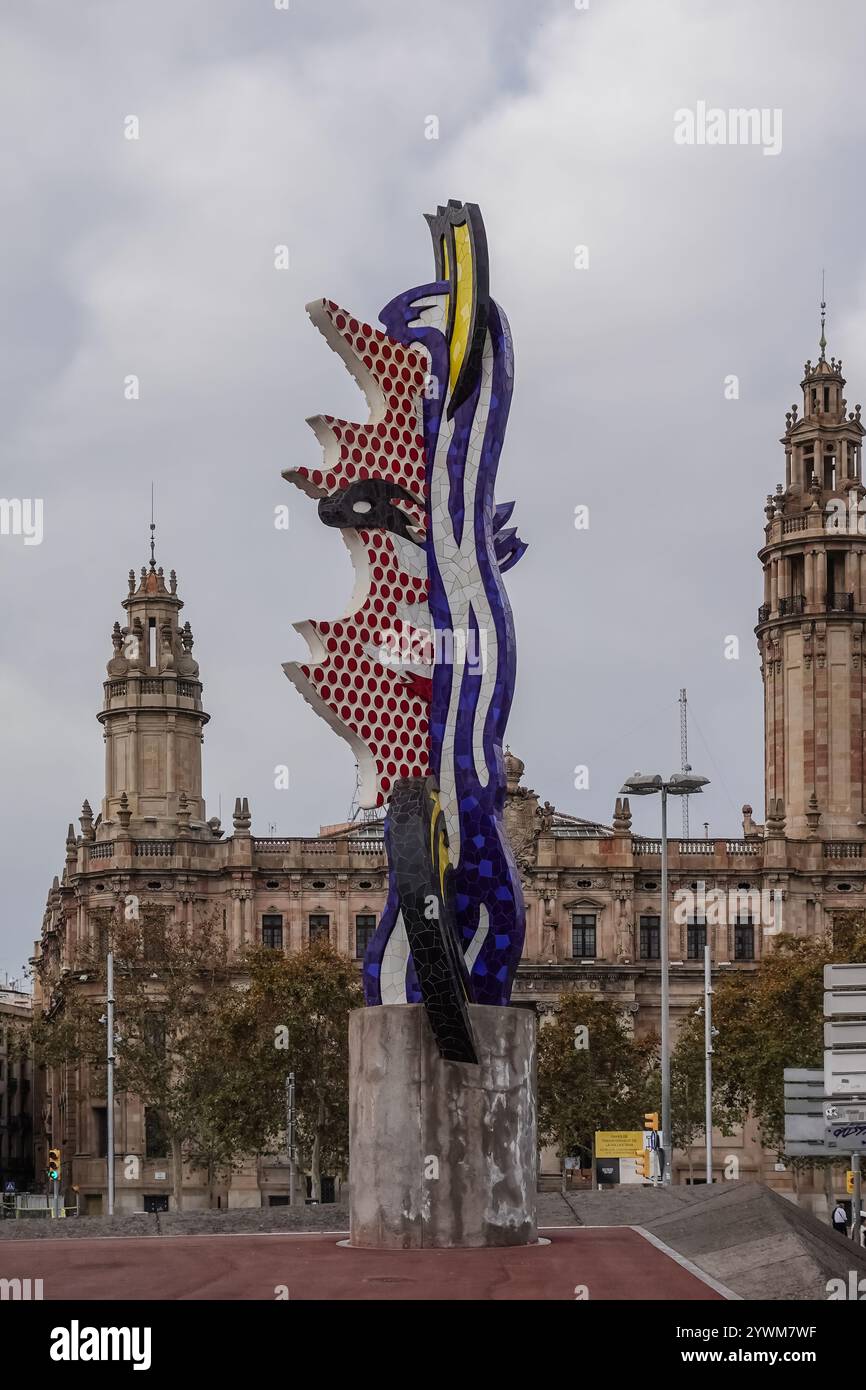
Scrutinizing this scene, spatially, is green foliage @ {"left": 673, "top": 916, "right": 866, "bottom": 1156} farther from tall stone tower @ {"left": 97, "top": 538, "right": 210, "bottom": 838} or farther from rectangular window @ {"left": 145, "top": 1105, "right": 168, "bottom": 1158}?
tall stone tower @ {"left": 97, "top": 538, "right": 210, "bottom": 838}

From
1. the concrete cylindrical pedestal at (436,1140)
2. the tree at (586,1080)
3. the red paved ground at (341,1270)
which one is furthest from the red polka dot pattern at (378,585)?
the tree at (586,1080)

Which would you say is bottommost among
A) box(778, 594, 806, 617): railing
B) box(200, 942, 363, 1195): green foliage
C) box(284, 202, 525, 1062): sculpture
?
box(200, 942, 363, 1195): green foliage

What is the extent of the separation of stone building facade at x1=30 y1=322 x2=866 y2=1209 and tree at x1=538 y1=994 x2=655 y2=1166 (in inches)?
392

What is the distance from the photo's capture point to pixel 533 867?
112562mm

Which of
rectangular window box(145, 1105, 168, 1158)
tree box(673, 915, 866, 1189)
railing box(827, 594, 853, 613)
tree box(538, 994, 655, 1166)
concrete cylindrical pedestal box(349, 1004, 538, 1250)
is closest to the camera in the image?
concrete cylindrical pedestal box(349, 1004, 538, 1250)

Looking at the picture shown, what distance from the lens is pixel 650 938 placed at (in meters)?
113

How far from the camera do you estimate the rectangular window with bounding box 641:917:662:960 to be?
11269 centimetres

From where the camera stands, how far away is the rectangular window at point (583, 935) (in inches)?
4422

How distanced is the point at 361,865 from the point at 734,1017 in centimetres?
2549

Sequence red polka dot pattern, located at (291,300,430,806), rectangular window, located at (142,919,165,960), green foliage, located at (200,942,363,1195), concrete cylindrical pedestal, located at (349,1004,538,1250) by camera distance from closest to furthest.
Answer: concrete cylindrical pedestal, located at (349,1004,538,1250) → red polka dot pattern, located at (291,300,430,806) → green foliage, located at (200,942,363,1195) → rectangular window, located at (142,919,165,960)

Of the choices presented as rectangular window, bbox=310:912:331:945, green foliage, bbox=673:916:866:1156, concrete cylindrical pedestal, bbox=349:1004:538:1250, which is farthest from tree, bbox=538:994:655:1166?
concrete cylindrical pedestal, bbox=349:1004:538:1250

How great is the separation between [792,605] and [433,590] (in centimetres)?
7741

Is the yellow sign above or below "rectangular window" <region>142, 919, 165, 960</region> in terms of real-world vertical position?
below

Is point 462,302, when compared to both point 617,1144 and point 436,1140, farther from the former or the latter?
point 617,1144
